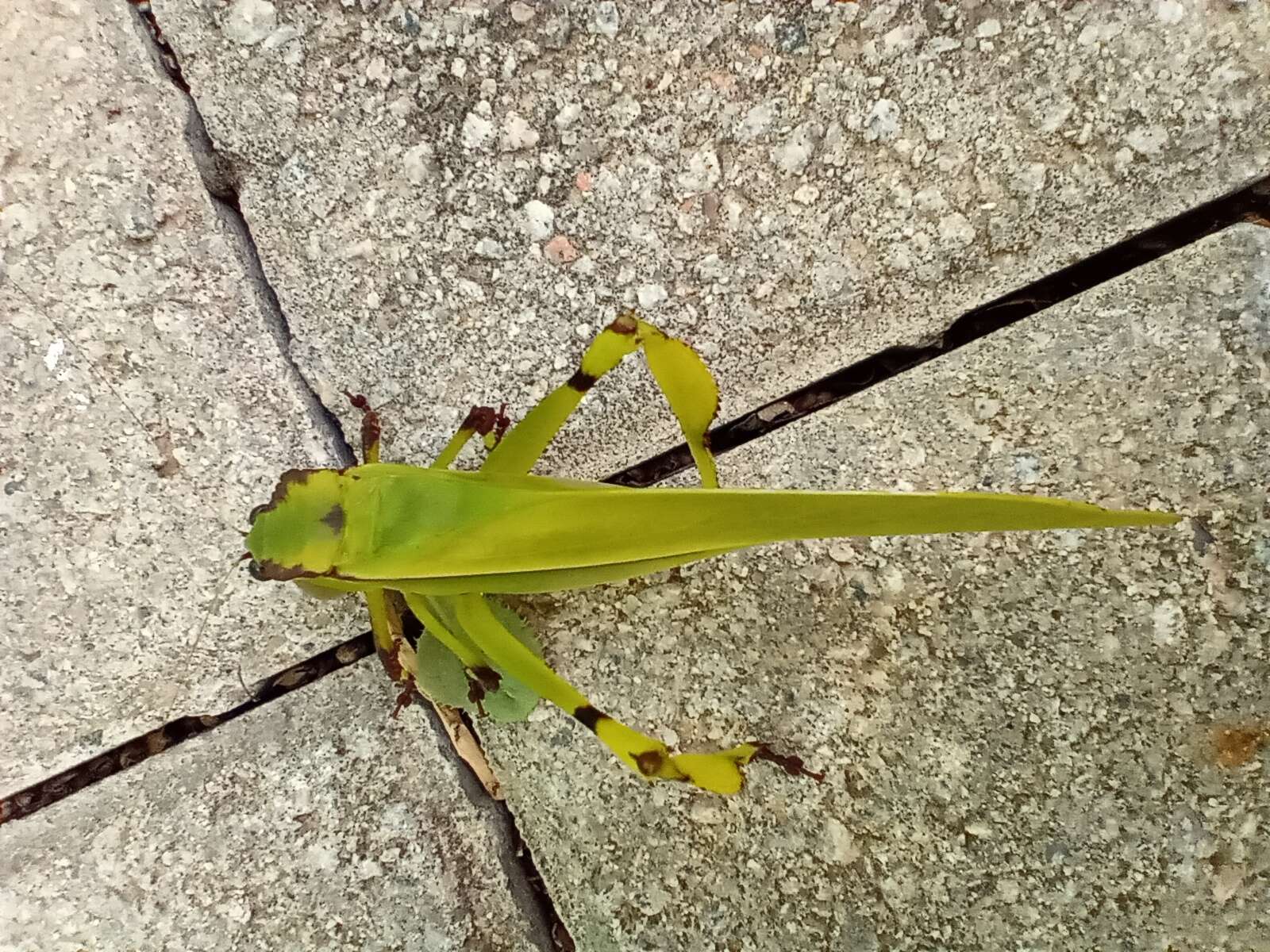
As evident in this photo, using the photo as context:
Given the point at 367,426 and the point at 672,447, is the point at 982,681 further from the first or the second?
the point at 367,426

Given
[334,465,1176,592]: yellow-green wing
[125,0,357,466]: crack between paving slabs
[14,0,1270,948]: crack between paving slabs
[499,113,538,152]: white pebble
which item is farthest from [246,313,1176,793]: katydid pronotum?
[499,113,538,152]: white pebble

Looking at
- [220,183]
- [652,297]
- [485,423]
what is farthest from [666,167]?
[220,183]

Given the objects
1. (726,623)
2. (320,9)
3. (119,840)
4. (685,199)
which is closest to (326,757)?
(119,840)

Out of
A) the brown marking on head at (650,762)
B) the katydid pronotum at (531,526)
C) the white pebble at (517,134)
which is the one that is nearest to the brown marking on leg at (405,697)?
the katydid pronotum at (531,526)

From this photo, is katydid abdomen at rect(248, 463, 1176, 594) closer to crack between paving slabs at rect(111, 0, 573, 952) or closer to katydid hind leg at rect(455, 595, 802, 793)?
katydid hind leg at rect(455, 595, 802, 793)

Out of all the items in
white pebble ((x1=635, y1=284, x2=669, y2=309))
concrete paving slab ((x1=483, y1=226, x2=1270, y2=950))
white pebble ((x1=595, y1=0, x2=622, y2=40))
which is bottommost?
concrete paving slab ((x1=483, y1=226, x2=1270, y2=950))

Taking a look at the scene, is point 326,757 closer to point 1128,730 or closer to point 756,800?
point 756,800

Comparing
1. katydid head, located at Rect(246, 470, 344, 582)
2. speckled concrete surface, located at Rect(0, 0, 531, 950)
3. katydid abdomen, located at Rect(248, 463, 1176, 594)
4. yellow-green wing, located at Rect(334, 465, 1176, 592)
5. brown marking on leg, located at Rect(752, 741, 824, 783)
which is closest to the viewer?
yellow-green wing, located at Rect(334, 465, 1176, 592)

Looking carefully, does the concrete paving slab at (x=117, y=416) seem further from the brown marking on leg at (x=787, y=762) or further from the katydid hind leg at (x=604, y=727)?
the brown marking on leg at (x=787, y=762)
